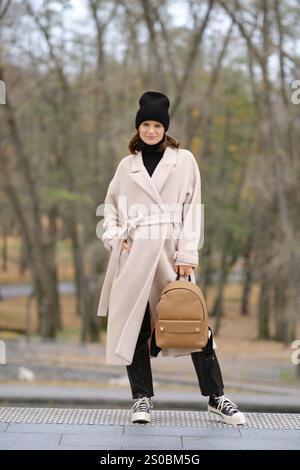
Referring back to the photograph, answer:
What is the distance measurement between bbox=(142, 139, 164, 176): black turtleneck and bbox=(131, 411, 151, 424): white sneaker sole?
4.48 feet

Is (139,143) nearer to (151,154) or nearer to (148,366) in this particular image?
(151,154)

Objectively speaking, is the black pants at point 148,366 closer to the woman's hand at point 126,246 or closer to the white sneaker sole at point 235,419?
the white sneaker sole at point 235,419

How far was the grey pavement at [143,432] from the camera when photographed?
4.02 metres

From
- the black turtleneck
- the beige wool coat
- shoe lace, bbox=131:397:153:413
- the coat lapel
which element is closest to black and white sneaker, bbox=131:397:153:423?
shoe lace, bbox=131:397:153:413

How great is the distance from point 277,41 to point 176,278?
42.9 ft

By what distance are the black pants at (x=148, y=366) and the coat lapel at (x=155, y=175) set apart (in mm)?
653

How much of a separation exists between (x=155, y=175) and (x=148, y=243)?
14.7 inches

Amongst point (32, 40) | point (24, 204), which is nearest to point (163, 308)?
point (32, 40)

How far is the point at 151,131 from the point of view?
4426 mm

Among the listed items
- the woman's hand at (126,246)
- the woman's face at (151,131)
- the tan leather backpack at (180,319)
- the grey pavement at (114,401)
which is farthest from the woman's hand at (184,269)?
the grey pavement at (114,401)

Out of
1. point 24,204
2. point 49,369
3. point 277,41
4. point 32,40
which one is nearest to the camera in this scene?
point 49,369

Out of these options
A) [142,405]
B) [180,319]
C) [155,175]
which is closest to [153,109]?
[155,175]

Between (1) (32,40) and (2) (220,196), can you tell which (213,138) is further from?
(1) (32,40)

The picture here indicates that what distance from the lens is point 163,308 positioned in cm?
420
